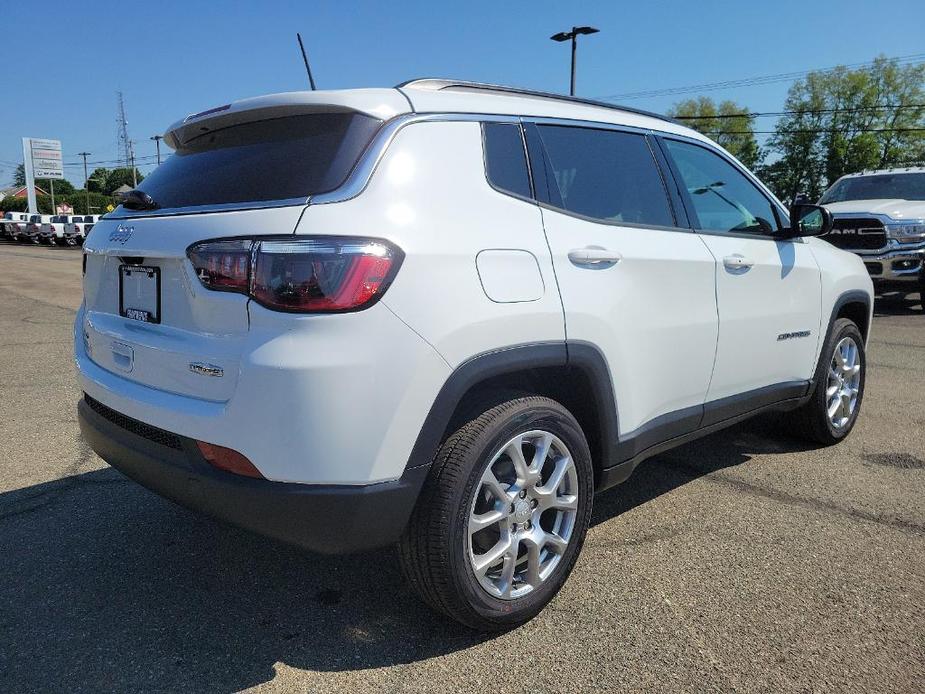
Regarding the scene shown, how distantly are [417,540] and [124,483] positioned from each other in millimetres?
2276

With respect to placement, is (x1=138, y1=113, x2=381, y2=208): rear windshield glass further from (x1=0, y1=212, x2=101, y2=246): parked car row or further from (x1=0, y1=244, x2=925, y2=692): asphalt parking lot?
(x1=0, y1=212, x2=101, y2=246): parked car row

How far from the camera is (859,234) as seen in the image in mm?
10922

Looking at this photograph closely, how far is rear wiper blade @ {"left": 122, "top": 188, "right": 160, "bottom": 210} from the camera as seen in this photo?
2.62m

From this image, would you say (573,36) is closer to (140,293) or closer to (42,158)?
(140,293)

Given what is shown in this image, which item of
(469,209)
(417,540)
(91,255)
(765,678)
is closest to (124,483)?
(91,255)

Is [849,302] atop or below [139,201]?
below

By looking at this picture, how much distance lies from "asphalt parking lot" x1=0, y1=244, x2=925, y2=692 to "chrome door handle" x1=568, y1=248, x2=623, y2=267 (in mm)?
1226

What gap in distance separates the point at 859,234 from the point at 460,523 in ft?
35.1

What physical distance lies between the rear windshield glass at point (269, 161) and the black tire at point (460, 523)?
2.91ft

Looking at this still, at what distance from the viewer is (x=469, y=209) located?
2.35m

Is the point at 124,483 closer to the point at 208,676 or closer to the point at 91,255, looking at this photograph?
the point at 91,255

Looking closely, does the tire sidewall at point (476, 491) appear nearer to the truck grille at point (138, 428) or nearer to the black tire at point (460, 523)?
the black tire at point (460, 523)

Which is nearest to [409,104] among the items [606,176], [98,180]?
[606,176]

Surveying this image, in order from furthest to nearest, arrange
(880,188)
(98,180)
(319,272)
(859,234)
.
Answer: (98,180)
(880,188)
(859,234)
(319,272)
